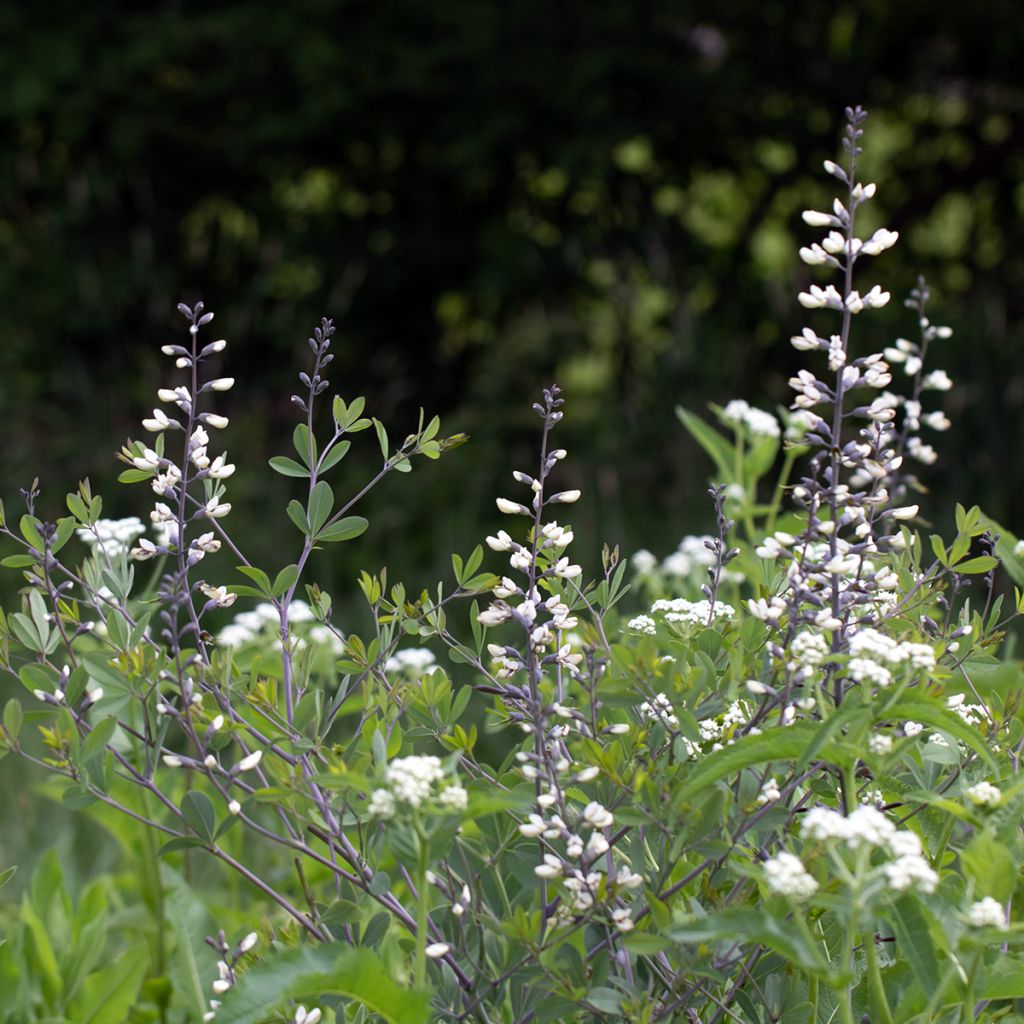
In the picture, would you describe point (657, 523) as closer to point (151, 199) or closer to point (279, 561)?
point (279, 561)

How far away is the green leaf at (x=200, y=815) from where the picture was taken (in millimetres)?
1228

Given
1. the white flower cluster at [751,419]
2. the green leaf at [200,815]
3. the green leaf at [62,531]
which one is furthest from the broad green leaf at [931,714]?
the white flower cluster at [751,419]

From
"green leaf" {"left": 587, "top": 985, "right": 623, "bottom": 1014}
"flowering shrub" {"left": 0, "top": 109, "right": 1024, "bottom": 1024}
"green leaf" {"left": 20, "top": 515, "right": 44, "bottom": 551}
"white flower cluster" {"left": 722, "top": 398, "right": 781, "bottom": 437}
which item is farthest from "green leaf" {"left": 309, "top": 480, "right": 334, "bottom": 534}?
"white flower cluster" {"left": 722, "top": 398, "right": 781, "bottom": 437}

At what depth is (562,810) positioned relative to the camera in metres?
1.16

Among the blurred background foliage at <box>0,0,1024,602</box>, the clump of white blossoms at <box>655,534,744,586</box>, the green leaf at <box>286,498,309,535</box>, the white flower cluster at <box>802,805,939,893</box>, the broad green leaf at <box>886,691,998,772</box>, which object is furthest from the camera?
the blurred background foliage at <box>0,0,1024,602</box>

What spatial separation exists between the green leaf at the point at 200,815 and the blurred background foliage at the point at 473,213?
11.8ft

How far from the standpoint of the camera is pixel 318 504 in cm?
128

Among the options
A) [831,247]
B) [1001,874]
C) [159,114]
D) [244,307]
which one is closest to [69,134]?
[159,114]

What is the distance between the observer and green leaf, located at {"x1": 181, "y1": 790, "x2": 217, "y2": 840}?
1228mm

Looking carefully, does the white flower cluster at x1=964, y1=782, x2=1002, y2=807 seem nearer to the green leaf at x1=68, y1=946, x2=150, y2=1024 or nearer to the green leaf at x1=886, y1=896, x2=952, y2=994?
the green leaf at x1=886, y1=896, x2=952, y2=994

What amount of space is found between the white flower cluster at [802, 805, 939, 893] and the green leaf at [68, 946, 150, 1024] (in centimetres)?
87

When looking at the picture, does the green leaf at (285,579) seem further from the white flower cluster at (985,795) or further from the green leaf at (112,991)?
the white flower cluster at (985,795)

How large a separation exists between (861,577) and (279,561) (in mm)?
3484

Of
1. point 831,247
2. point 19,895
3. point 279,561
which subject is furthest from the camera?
point 279,561
